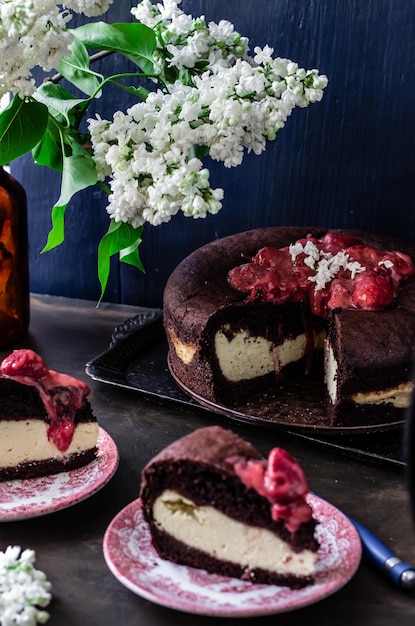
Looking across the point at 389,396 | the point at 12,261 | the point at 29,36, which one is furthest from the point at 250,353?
the point at 29,36

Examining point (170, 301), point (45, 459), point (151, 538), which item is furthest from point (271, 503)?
point (170, 301)

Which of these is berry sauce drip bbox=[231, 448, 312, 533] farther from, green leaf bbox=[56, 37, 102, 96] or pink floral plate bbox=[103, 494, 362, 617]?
green leaf bbox=[56, 37, 102, 96]

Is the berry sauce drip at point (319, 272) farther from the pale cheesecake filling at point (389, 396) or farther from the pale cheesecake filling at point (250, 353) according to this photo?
the pale cheesecake filling at point (389, 396)

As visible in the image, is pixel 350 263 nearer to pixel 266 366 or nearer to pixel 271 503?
pixel 266 366

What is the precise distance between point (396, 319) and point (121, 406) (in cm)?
69

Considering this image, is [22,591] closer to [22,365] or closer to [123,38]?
[22,365]

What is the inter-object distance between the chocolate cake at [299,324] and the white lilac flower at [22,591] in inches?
29.9

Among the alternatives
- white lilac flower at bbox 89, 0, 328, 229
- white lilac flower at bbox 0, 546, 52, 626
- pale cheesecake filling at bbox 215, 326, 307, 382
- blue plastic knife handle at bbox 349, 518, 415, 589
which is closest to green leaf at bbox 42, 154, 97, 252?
white lilac flower at bbox 89, 0, 328, 229

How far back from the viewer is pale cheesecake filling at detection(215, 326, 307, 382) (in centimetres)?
206

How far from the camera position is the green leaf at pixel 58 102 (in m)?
1.95

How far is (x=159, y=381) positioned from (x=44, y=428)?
1.66ft

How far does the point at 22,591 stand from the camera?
1.26 m

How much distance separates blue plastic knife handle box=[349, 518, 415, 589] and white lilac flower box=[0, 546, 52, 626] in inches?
21.1

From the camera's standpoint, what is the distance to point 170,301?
2084 mm
